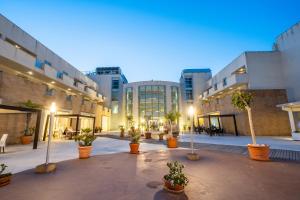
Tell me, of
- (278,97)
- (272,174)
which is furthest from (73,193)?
(278,97)

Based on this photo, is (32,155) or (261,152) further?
(32,155)

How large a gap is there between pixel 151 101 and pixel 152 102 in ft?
1.40

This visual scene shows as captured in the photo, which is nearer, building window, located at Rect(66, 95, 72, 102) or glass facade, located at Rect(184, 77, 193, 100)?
building window, located at Rect(66, 95, 72, 102)

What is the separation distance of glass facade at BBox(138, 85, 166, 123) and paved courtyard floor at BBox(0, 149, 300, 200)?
121 ft

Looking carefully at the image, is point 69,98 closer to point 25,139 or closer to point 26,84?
point 26,84

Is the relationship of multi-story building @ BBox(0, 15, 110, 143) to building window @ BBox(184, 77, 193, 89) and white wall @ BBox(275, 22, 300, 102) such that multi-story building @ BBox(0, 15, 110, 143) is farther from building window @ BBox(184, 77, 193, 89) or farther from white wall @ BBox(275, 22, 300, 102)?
building window @ BBox(184, 77, 193, 89)

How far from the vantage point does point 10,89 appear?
11.8 metres

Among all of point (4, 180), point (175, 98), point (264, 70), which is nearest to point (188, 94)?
point (175, 98)

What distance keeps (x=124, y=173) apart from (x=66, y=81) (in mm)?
16767

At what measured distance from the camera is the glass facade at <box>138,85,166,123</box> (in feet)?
139

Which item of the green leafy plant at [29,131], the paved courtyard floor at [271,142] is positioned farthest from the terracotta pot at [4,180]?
the paved courtyard floor at [271,142]

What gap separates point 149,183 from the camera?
13.0 feet

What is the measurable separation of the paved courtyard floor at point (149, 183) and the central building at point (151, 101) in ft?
120

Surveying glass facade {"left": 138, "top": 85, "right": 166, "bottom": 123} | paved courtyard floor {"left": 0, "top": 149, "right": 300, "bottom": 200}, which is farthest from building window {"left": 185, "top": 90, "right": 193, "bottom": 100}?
paved courtyard floor {"left": 0, "top": 149, "right": 300, "bottom": 200}
